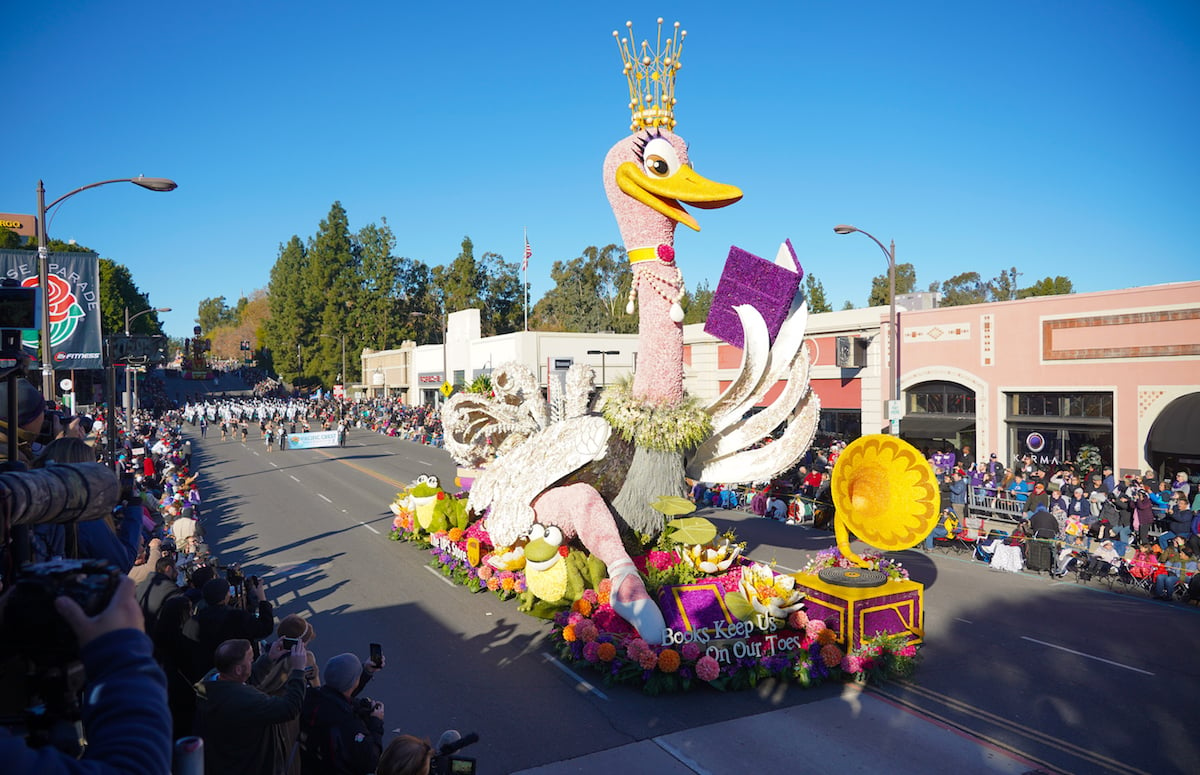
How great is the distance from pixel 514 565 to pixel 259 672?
729cm

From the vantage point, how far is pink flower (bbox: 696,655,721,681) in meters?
8.41

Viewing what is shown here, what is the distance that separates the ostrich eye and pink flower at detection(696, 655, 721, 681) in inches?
260

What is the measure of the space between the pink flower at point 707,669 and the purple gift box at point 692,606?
1.55 feet

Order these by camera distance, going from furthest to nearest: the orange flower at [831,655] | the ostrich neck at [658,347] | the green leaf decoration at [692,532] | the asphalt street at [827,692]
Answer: the ostrich neck at [658,347], the green leaf decoration at [692,532], the orange flower at [831,655], the asphalt street at [827,692]

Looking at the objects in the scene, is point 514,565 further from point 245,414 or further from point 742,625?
point 245,414

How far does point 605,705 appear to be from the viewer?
8203 mm

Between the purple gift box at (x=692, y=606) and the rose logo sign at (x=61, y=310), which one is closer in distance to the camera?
the purple gift box at (x=692, y=606)

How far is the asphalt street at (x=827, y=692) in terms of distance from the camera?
277 inches

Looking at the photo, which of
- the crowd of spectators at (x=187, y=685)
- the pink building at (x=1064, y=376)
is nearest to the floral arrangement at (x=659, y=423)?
the crowd of spectators at (x=187, y=685)

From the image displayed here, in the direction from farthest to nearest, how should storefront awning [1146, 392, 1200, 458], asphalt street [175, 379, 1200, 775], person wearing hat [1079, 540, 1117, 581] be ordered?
storefront awning [1146, 392, 1200, 458] → person wearing hat [1079, 540, 1117, 581] → asphalt street [175, 379, 1200, 775]

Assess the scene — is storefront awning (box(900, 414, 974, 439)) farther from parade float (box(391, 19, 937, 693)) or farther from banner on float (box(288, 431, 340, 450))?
banner on float (box(288, 431, 340, 450))

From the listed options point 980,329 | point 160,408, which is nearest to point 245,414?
point 160,408

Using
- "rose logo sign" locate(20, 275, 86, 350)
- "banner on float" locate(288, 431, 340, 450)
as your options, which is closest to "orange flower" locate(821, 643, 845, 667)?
"rose logo sign" locate(20, 275, 86, 350)

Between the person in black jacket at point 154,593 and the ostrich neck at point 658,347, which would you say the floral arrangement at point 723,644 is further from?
the person in black jacket at point 154,593
